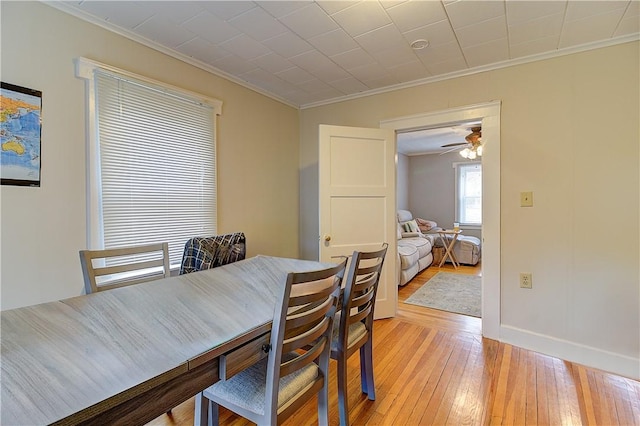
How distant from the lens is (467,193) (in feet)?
22.5

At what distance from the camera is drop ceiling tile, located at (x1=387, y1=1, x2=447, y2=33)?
71.1 inches

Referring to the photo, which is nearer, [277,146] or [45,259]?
[45,259]

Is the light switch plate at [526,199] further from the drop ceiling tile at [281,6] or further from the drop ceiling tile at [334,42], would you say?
the drop ceiling tile at [281,6]

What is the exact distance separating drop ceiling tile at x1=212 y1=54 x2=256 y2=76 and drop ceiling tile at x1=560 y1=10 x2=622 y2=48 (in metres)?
2.30

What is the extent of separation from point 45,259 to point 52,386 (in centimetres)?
143

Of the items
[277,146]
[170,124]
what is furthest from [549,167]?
[170,124]

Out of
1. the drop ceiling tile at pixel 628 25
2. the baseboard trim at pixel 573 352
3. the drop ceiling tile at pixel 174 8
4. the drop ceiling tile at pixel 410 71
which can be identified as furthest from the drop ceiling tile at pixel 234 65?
the baseboard trim at pixel 573 352

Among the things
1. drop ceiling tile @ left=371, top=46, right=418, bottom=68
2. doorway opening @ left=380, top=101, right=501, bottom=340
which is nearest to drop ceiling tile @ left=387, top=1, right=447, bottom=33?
drop ceiling tile @ left=371, top=46, right=418, bottom=68

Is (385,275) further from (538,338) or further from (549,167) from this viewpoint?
(549,167)

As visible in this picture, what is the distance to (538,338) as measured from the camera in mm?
2467

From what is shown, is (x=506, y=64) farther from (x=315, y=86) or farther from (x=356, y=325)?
(x=356, y=325)

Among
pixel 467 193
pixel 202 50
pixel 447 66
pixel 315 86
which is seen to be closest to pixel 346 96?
pixel 315 86

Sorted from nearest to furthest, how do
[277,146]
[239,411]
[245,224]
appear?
[239,411], [245,224], [277,146]

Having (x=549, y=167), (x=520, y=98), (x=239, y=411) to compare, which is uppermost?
(x=520, y=98)
